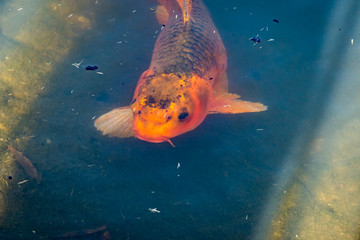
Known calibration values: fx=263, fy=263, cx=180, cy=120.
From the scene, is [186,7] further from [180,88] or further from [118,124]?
[118,124]

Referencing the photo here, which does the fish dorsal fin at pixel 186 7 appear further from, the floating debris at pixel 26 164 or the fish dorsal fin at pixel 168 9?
the floating debris at pixel 26 164

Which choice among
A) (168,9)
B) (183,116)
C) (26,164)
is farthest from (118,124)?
(168,9)

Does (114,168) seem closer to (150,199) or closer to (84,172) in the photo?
(84,172)

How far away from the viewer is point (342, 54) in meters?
4.35

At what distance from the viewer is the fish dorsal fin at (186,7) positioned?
3724 mm

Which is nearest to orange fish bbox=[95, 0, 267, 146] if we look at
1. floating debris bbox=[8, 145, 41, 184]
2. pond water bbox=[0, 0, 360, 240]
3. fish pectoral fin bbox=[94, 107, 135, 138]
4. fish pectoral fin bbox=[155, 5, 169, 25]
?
fish pectoral fin bbox=[94, 107, 135, 138]

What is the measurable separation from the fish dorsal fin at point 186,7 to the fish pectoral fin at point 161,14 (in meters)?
0.70

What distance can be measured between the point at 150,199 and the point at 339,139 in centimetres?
252

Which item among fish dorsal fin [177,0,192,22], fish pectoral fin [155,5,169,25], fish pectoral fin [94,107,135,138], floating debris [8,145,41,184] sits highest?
fish dorsal fin [177,0,192,22]

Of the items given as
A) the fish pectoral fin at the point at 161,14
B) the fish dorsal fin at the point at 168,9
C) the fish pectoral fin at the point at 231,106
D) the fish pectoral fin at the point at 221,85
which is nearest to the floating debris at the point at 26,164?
the fish pectoral fin at the point at 231,106

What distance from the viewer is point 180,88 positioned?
303 centimetres

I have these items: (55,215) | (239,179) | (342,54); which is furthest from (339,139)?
(55,215)

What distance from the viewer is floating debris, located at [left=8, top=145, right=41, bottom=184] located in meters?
2.92

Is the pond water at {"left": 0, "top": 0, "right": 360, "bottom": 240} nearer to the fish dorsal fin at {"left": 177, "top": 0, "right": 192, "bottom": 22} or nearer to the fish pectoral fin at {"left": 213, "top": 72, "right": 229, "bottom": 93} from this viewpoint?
the fish pectoral fin at {"left": 213, "top": 72, "right": 229, "bottom": 93}
